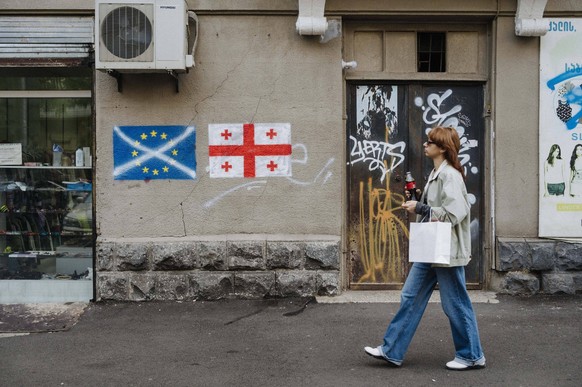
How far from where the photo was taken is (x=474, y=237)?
313 inches

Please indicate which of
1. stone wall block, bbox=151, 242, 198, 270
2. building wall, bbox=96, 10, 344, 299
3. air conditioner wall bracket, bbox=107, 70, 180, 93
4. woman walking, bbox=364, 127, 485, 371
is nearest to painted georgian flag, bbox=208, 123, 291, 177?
building wall, bbox=96, 10, 344, 299

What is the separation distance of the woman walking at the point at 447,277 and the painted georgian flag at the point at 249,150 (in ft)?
8.38

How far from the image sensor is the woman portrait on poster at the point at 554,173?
7.68 metres

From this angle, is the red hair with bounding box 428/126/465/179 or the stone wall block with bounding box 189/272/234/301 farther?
the stone wall block with bounding box 189/272/234/301

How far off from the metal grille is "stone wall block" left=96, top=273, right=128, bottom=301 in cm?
239

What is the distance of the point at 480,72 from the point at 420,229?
3.38m

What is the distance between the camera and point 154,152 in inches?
299

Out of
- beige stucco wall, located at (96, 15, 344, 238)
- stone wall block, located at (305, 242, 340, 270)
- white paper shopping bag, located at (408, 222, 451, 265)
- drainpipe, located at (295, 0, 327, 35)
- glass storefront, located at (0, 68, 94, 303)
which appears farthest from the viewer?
glass storefront, located at (0, 68, 94, 303)

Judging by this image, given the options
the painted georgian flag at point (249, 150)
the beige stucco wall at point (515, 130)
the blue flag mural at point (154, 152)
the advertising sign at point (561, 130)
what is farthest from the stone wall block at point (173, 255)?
the advertising sign at point (561, 130)

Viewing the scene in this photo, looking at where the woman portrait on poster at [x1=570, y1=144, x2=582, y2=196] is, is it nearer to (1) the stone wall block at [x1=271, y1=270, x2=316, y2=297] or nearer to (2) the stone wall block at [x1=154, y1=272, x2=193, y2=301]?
(1) the stone wall block at [x1=271, y1=270, x2=316, y2=297]

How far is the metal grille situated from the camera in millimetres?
7074

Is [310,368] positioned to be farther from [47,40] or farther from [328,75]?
[47,40]

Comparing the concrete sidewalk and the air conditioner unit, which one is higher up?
the air conditioner unit

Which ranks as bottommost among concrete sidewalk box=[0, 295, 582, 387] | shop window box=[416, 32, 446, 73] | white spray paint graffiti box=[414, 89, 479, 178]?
concrete sidewalk box=[0, 295, 582, 387]
